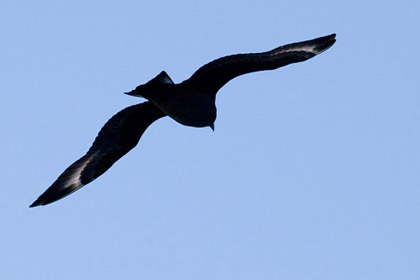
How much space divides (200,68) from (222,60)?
0.39 metres

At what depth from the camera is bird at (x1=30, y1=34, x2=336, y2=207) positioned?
50.8 ft

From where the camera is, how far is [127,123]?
1642 centimetres

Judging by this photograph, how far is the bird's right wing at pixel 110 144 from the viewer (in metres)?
15.8

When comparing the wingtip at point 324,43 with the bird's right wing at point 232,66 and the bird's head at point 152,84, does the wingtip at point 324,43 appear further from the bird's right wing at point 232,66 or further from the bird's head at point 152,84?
the bird's head at point 152,84

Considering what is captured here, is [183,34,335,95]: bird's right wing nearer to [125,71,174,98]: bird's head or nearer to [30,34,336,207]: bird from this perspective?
[30,34,336,207]: bird

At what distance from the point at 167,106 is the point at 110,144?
1.43 meters

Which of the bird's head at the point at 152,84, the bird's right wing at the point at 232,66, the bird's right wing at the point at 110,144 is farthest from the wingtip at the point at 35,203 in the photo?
the bird's right wing at the point at 232,66

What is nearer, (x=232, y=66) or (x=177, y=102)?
(x=177, y=102)

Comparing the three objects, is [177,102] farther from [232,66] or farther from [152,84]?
[232,66]

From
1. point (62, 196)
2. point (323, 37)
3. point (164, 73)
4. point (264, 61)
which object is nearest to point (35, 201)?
point (62, 196)

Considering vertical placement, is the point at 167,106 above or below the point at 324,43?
above

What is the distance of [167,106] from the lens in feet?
50.9

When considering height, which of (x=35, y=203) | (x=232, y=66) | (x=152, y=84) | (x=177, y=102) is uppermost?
(x=152, y=84)

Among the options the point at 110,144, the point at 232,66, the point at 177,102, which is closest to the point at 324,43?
the point at 232,66
